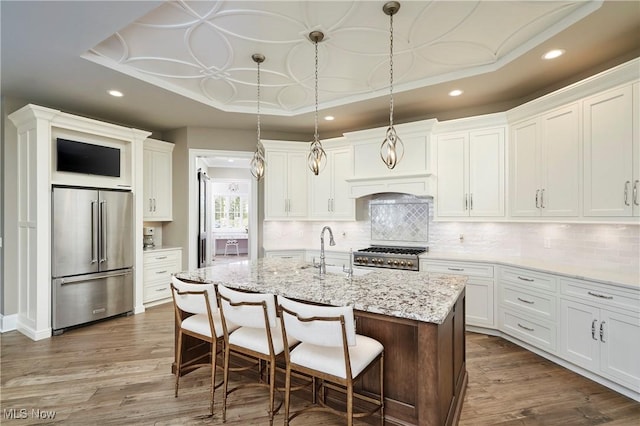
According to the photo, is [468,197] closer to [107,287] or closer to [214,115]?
[214,115]

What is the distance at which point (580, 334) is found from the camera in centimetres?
271

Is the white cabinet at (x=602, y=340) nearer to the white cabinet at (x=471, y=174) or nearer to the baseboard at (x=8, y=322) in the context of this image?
the white cabinet at (x=471, y=174)

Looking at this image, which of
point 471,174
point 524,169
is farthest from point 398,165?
point 524,169

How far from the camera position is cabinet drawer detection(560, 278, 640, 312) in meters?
2.36

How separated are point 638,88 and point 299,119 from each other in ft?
12.3

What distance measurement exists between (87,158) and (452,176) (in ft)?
16.0

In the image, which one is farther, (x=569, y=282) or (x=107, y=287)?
(x=107, y=287)

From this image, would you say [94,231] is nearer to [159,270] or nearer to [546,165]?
[159,270]

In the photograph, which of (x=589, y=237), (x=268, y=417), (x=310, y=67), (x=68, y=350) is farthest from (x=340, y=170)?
(x=68, y=350)

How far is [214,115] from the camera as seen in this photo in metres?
4.57

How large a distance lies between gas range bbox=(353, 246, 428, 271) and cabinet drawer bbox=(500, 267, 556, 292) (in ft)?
3.21

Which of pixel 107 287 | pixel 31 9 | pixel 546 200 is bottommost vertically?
pixel 107 287

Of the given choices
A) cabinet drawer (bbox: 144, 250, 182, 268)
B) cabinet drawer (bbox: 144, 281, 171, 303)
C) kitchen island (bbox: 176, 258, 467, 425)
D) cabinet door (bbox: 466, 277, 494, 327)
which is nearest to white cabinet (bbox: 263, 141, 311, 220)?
cabinet drawer (bbox: 144, 250, 182, 268)

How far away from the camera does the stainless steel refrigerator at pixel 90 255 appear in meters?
3.71
